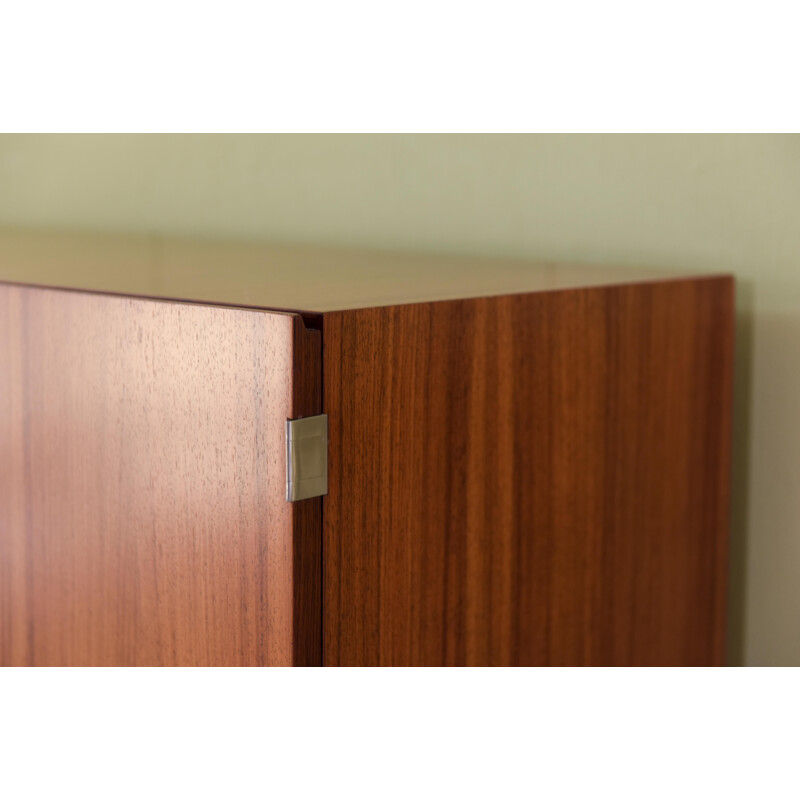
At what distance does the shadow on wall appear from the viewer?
0.73 metres

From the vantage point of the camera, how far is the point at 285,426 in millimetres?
525

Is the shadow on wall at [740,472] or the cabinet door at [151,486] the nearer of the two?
the cabinet door at [151,486]

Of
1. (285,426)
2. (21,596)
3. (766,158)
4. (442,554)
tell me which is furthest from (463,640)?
(766,158)

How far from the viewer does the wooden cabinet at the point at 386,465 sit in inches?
21.5

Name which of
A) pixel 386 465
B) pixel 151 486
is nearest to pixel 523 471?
pixel 386 465

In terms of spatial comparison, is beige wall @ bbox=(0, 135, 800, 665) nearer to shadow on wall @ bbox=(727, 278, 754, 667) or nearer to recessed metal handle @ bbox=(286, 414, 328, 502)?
shadow on wall @ bbox=(727, 278, 754, 667)

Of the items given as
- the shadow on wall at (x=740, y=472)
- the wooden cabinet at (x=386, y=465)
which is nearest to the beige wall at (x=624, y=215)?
the shadow on wall at (x=740, y=472)

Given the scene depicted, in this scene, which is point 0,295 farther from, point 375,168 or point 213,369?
point 375,168

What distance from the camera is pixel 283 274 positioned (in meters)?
0.74

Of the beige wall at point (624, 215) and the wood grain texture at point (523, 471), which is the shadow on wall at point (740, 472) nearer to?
the beige wall at point (624, 215)

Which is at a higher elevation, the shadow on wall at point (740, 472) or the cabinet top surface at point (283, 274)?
the cabinet top surface at point (283, 274)

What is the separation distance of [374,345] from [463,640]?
20cm

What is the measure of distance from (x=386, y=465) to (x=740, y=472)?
1.13 feet

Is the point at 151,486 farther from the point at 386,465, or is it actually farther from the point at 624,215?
the point at 624,215
